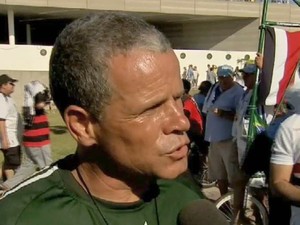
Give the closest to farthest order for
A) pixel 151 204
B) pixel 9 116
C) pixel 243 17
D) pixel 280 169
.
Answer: pixel 151 204 → pixel 280 169 → pixel 9 116 → pixel 243 17

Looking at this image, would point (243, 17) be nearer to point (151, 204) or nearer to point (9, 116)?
point (9, 116)

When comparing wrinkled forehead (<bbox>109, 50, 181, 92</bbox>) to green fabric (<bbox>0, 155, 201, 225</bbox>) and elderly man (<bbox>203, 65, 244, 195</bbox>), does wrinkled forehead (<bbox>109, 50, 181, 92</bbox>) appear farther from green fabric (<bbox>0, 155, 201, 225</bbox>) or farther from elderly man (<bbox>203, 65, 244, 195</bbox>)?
elderly man (<bbox>203, 65, 244, 195</bbox>)

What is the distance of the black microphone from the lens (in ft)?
4.33

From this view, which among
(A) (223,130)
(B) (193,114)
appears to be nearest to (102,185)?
(A) (223,130)

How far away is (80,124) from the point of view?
49.8 inches

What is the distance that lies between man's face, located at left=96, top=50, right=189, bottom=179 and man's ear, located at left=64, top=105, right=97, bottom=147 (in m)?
0.03

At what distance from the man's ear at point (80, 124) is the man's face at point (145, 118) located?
31 mm

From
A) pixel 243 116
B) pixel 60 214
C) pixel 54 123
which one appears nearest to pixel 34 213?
pixel 60 214

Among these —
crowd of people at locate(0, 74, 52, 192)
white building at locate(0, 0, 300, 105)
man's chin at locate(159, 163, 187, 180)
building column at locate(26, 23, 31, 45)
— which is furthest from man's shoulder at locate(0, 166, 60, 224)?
building column at locate(26, 23, 31, 45)

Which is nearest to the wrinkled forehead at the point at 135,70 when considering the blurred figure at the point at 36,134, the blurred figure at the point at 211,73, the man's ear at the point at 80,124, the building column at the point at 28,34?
the man's ear at the point at 80,124

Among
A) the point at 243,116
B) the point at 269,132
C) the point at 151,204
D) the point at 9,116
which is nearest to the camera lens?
the point at 151,204

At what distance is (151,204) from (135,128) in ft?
0.84

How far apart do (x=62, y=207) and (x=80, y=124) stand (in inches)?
7.5

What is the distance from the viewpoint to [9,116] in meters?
6.84
